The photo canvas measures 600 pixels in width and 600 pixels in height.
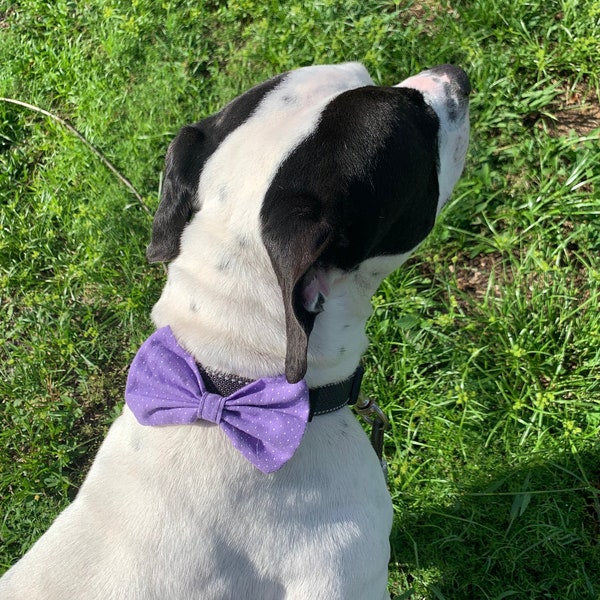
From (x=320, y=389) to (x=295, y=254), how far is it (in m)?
0.50

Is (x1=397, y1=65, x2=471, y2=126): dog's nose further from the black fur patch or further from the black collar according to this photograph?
the black collar

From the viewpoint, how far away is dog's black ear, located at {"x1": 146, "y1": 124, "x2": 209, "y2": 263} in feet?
7.06

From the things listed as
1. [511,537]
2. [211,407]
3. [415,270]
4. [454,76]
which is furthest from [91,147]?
[511,537]

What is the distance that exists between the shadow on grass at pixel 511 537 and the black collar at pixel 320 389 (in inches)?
42.1

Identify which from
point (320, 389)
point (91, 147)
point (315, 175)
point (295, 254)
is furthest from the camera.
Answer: point (91, 147)

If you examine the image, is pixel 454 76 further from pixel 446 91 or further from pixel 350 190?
pixel 350 190

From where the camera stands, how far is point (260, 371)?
1.99 m

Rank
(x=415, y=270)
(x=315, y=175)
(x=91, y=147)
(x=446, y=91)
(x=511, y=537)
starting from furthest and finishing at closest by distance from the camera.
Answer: (x=91, y=147), (x=415, y=270), (x=511, y=537), (x=446, y=91), (x=315, y=175)

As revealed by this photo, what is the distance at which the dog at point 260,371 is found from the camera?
1.88 m

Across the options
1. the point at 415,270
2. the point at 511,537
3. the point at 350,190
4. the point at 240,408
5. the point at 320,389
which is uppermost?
the point at 350,190

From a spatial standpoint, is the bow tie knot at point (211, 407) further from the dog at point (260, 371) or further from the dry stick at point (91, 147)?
the dry stick at point (91, 147)

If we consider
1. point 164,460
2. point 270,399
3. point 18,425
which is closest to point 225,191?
point 270,399

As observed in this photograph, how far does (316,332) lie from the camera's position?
6.76 feet

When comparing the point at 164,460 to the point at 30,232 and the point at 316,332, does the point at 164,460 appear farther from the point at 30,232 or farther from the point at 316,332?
the point at 30,232
